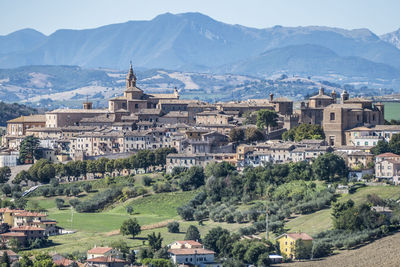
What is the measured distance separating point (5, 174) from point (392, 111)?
7107 cm

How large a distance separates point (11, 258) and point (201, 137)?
33445 millimetres

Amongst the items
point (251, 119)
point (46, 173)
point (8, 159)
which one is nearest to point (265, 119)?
point (251, 119)

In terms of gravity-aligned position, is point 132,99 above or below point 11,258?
above

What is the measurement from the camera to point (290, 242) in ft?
Answer: 209

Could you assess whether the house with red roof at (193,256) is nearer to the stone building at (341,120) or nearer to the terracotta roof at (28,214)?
the terracotta roof at (28,214)

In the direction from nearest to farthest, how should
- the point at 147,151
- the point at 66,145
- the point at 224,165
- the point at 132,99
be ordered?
1. the point at 224,165
2. the point at 147,151
3. the point at 66,145
4. the point at 132,99

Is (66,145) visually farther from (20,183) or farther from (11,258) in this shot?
(11,258)

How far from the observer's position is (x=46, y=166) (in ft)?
298

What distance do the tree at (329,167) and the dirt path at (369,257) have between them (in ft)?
48.5

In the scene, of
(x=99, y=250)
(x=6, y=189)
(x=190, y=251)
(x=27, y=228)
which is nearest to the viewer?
(x=190, y=251)

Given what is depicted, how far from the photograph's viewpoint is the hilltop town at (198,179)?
64375mm

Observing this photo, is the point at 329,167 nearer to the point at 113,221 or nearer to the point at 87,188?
the point at 113,221

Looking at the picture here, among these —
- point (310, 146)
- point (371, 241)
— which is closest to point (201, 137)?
point (310, 146)

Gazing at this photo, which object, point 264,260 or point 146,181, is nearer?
point 264,260
